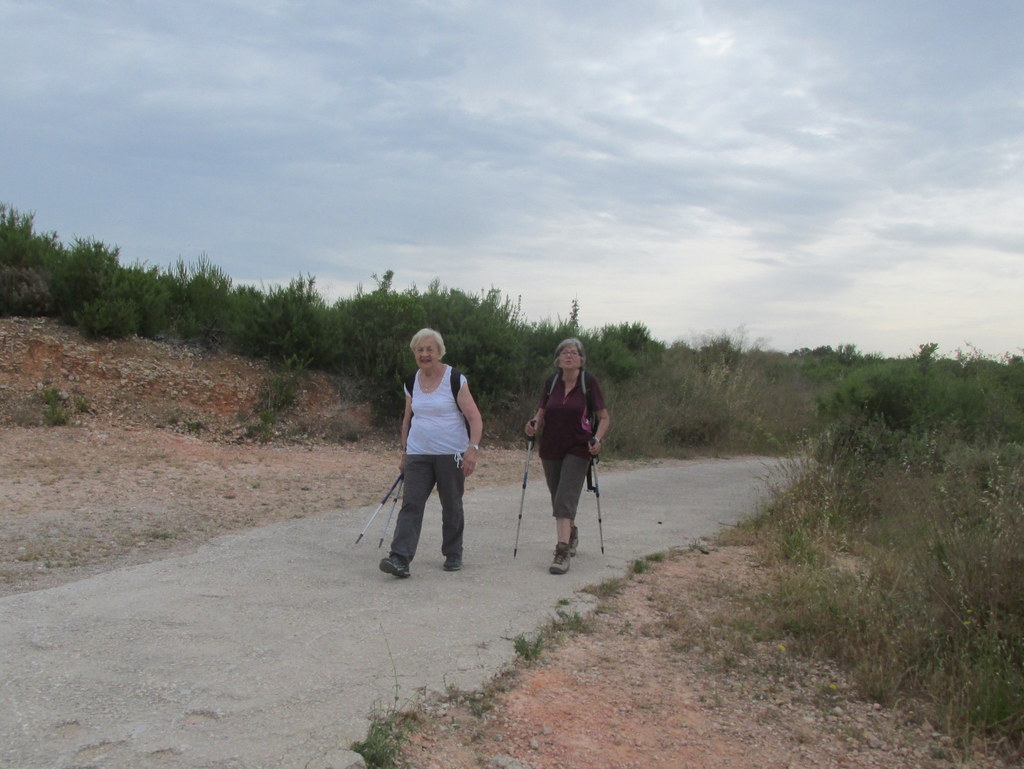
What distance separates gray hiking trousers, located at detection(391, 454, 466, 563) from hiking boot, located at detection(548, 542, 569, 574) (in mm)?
767

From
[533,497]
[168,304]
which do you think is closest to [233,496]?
[533,497]

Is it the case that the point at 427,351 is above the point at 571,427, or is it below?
above

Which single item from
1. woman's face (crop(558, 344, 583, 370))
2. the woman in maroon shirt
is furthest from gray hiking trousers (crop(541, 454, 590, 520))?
woman's face (crop(558, 344, 583, 370))

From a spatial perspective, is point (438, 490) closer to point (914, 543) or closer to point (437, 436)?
point (437, 436)

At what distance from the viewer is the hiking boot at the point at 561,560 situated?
7.00 m

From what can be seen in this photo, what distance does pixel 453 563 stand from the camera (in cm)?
692

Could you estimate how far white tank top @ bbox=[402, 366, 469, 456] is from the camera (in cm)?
678

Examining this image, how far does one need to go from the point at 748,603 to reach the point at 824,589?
0.58m

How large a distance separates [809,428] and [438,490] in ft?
26.7

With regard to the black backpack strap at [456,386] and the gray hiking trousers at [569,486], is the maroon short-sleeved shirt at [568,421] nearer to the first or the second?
the gray hiking trousers at [569,486]

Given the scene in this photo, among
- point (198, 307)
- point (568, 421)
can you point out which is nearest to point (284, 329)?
point (198, 307)

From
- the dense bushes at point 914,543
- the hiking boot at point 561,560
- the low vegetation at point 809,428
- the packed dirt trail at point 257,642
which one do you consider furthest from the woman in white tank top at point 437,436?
the dense bushes at point 914,543

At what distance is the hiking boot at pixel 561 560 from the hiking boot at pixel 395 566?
1212 millimetres

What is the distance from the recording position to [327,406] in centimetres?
1580
